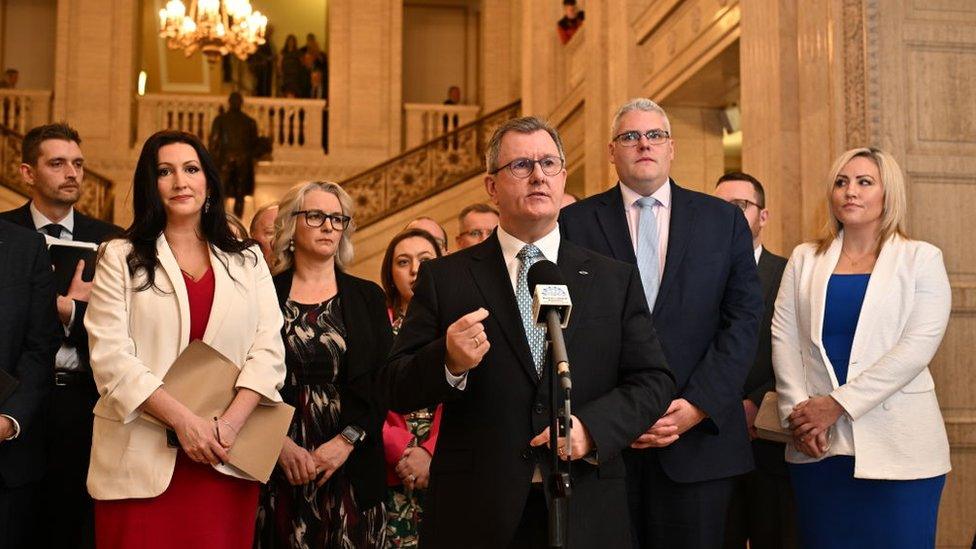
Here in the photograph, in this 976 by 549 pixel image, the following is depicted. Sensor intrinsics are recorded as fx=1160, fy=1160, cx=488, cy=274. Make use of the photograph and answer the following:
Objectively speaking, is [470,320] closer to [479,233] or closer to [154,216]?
[154,216]

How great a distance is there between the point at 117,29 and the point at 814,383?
15769mm

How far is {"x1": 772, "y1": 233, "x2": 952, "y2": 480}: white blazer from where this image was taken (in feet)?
13.0

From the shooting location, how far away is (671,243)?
3.66 meters

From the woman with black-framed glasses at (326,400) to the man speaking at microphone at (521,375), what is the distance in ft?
3.82

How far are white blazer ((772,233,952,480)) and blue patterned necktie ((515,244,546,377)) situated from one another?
5.10ft

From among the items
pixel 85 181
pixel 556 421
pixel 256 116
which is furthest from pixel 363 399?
pixel 256 116

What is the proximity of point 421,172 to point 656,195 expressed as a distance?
1226 cm

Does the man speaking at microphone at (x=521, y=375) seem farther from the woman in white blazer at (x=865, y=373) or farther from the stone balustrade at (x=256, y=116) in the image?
the stone balustrade at (x=256, y=116)

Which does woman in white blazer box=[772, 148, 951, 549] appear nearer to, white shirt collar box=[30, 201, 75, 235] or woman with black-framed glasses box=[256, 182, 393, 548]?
woman with black-framed glasses box=[256, 182, 393, 548]

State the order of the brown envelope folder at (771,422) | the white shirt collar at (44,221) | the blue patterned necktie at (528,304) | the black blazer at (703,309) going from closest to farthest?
the blue patterned necktie at (528,304)
the black blazer at (703,309)
the brown envelope folder at (771,422)
the white shirt collar at (44,221)

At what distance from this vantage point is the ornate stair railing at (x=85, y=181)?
49.6 feet

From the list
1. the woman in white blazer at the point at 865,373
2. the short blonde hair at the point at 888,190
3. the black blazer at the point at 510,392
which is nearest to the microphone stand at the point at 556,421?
the black blazer at the point at 510,392

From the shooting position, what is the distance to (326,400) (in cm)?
408

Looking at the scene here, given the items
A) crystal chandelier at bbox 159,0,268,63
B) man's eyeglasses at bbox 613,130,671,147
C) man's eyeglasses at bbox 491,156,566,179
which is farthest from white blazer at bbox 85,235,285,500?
crystal chandelier at bbox 159,0,268,63
